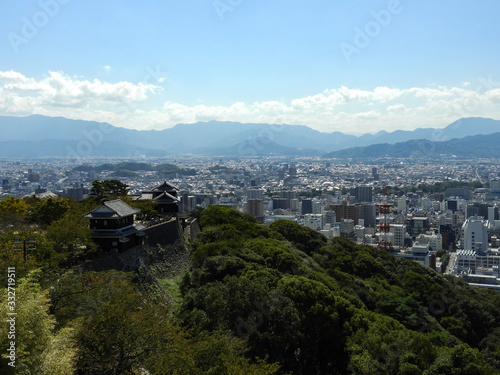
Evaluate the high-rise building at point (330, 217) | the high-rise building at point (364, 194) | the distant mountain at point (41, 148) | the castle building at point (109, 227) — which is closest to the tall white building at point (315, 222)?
A: the high-rise building at point (330, 217)

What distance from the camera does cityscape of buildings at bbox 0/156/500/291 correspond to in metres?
48.4

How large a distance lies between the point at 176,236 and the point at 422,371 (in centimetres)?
1096

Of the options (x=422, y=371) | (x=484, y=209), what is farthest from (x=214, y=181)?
(x=422, y=371)

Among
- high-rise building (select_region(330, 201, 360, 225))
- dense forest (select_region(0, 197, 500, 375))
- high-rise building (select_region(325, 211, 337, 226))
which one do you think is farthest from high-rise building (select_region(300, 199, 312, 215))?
dense forest (select_region(0, 197, 500, 375))

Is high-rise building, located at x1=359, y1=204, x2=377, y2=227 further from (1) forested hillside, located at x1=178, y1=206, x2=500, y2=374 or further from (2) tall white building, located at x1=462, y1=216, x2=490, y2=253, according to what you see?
(1) forested hillside, located at x1=178, y1=206, x2=500, y2=374

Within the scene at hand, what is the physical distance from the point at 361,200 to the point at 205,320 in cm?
8768

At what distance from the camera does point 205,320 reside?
9.51m

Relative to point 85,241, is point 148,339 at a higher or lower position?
lower

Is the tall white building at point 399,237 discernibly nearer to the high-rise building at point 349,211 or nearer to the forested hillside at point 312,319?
the high-rise building at point 349,211

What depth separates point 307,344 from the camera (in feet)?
35.5

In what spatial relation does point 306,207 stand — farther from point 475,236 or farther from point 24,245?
point 24,245

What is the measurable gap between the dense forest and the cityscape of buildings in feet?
23.2

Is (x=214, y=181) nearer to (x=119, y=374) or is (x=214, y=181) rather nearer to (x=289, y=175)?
(x=289, y=175)

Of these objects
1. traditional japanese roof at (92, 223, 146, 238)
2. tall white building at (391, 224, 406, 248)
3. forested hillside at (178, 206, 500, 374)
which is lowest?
tall white building at (391, 224, 406, 248)
